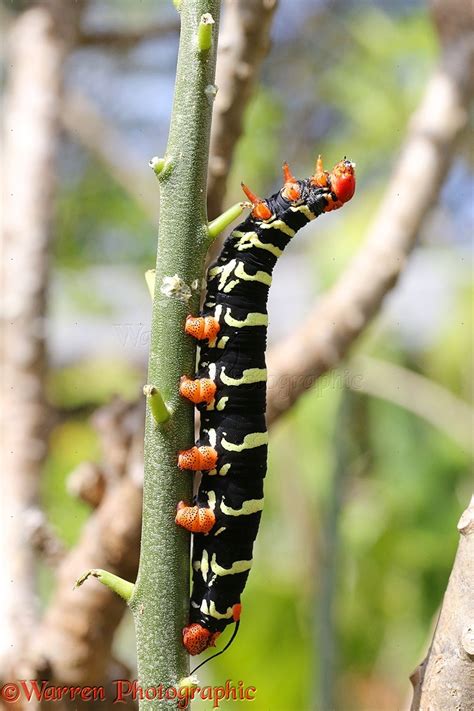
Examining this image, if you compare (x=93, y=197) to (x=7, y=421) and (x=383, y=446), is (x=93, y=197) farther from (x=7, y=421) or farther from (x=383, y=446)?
(x=7, y=421)

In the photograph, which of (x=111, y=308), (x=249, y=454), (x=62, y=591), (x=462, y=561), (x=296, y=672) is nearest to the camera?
(x=462, y=561)

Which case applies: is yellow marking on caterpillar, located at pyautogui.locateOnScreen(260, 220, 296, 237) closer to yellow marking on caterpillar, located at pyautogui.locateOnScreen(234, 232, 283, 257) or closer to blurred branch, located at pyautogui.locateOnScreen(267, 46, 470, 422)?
yellow marking on caterpillar, located at pyautogui.locateOnScreen(234, 232, 283, 257)

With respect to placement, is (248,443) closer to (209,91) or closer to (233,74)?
(209,91)

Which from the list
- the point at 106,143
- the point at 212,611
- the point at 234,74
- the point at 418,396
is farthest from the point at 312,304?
the point at 212,611

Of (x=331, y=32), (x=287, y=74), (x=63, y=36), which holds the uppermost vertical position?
(x=331, y=32)

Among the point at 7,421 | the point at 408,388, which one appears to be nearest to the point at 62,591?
the point at 7,421

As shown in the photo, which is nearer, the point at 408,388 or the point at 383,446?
the point at 408,388
